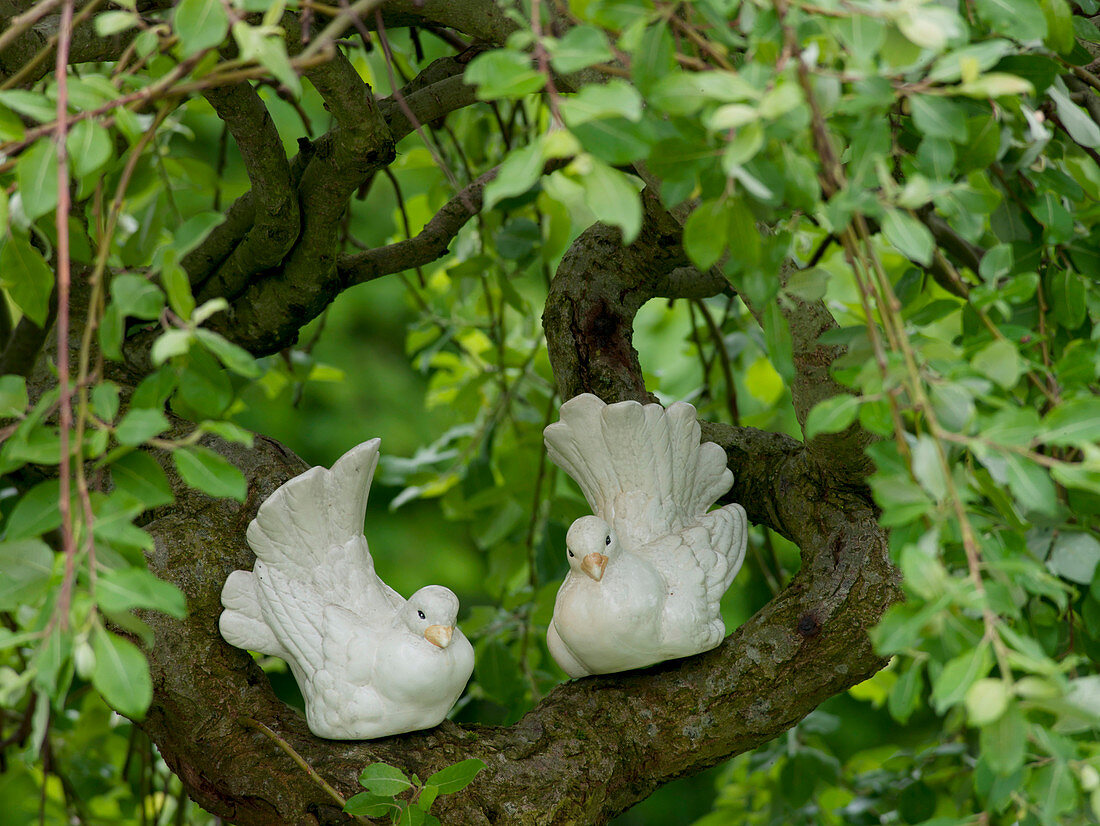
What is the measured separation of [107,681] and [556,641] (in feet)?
1.95

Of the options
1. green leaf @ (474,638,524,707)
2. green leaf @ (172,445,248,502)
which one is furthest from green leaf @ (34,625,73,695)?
green leaf @ (474,638,524,707)

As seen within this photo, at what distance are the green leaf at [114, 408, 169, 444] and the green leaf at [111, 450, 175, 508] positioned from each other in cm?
8

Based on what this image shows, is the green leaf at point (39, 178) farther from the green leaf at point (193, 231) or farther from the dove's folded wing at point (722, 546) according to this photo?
the dove's folded wing at point (722, 546)

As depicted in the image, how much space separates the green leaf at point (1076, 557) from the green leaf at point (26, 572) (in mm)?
647

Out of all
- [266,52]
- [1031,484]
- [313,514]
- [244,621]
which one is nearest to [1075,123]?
[1031,484]

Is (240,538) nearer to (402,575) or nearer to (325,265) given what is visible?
(325,265)

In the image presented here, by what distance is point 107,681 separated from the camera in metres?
0.55

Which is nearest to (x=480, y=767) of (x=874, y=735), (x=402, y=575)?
(x=402, y=575)

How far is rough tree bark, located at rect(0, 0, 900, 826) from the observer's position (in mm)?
988

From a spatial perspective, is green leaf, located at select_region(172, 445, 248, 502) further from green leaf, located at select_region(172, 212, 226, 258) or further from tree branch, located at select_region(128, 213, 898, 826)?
tree branch, located at select_region(128, 213, 898, 826)

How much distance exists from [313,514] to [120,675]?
43cm

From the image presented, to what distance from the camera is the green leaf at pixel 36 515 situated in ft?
2.02

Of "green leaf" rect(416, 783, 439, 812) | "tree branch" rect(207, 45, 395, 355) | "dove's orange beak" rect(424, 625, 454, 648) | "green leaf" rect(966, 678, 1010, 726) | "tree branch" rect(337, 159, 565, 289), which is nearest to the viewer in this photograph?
"green leaf" rect(966, 678, 1010, 726)

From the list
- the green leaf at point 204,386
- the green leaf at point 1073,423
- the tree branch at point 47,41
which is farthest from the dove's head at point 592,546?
the tree branch at point 47,41
